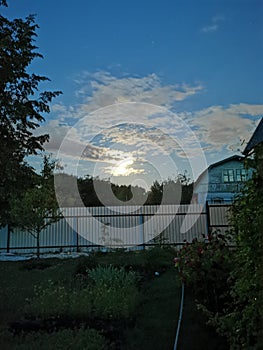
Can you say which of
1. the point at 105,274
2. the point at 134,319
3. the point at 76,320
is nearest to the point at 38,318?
the point at 76,320

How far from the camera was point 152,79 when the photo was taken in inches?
232

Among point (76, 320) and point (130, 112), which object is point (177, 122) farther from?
point (76, 320)

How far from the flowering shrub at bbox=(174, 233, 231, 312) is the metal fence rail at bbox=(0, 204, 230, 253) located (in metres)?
6.01

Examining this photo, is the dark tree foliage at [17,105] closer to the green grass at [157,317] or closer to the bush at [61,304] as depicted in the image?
the bush at [61,304]

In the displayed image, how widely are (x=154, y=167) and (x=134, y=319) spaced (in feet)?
20.1

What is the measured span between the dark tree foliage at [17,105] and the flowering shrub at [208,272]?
285 inches

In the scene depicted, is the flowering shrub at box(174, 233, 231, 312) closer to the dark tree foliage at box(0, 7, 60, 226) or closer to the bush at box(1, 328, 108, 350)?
the bush at box(1, 328, 108, 350)

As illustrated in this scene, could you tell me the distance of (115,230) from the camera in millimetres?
10945

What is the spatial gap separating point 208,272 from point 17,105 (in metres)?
9.35

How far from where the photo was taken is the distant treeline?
57.3 feet

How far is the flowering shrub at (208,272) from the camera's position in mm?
3879

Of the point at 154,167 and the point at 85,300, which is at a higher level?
the point at 154,167

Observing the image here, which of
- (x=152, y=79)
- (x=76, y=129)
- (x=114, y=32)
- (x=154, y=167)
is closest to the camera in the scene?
(x=114, y=32)

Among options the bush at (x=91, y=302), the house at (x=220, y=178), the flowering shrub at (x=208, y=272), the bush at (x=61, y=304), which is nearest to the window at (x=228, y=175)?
the house at (x=220, y=178)
